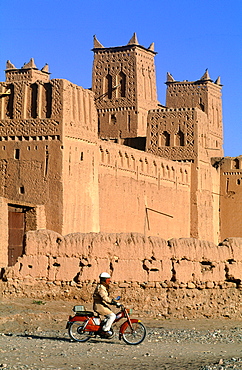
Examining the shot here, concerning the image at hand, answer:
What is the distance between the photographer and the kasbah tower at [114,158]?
2369 centimetres

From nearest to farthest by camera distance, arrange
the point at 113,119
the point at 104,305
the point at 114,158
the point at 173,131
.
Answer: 1. the point at 104,305
2. the point at 114,158
3. the point at 173,131
4. the point at 113,119

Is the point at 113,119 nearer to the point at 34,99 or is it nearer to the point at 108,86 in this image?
the point at 108,86

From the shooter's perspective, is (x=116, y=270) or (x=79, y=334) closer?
(x=79, y=334)

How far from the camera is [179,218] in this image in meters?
35.8

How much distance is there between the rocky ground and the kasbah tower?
173 inches

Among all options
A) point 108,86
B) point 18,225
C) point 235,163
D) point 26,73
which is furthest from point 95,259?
Result: point 26,73

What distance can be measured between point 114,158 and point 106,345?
60.8ft

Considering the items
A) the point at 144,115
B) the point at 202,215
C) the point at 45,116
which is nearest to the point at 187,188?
the point at 202,215

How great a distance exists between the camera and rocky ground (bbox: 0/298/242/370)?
981cm

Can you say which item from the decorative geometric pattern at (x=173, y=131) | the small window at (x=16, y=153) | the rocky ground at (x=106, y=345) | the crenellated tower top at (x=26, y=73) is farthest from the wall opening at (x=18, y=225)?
the crenellated tower top at (x=26, y=73)

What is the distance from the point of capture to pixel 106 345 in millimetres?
11383

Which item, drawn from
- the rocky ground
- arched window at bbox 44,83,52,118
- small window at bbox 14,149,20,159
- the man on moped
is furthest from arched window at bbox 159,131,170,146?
the man on moped

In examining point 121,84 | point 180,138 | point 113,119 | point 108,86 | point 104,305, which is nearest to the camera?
point 104,305

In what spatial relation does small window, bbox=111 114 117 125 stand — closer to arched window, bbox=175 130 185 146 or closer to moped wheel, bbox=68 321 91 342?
arched window, bbox=175 130 185 146
